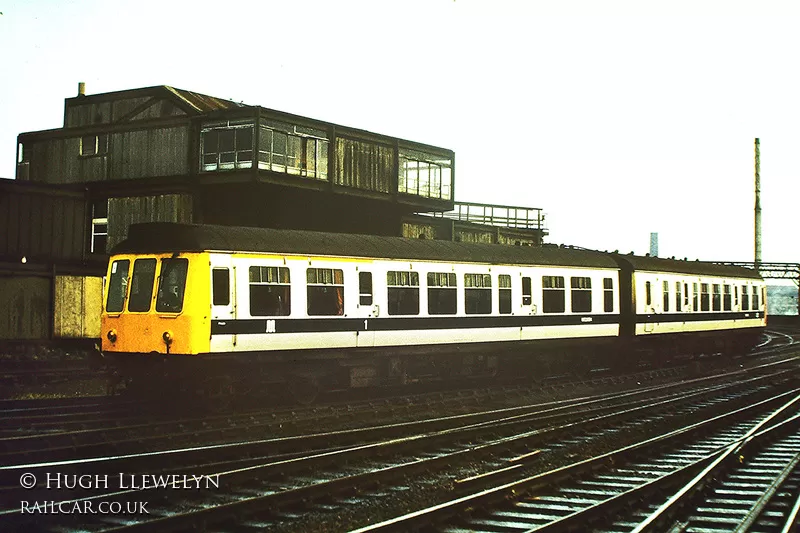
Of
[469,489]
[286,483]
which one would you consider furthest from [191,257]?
[469,489]

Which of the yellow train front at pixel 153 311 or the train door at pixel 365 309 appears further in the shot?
the train door at pixel 365 309

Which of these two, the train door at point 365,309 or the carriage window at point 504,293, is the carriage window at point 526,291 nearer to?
the carriage window at point 504,293

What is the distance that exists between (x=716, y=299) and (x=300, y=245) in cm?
1974

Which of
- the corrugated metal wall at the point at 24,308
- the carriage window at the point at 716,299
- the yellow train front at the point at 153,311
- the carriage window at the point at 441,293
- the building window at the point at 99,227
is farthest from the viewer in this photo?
the building window at the point at 99,227

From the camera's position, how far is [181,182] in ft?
113

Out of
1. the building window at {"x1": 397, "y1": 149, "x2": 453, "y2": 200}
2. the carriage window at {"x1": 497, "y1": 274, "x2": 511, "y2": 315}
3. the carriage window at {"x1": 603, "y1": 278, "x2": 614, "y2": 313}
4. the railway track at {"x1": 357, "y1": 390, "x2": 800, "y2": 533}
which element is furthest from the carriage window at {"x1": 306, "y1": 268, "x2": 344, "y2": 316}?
the building window at {"x1": 397, "y1": 149, "x2": 453, "y2": 200}

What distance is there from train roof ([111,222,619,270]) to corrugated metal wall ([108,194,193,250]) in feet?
49.6

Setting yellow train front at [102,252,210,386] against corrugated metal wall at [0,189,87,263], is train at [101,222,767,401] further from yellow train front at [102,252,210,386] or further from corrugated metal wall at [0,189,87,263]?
corrugated metal wall at [0,189,87,263]

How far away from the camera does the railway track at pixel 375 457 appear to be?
9.14m

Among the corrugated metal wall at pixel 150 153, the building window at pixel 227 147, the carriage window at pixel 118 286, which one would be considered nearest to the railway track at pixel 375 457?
the carriage window at pixel 118 286

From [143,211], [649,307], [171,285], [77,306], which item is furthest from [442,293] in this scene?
[143,211]

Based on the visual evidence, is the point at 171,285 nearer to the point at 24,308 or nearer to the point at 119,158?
the point at 24,308

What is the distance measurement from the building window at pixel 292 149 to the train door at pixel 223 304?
1757 centimetres

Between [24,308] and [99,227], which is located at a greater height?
[99,227]
